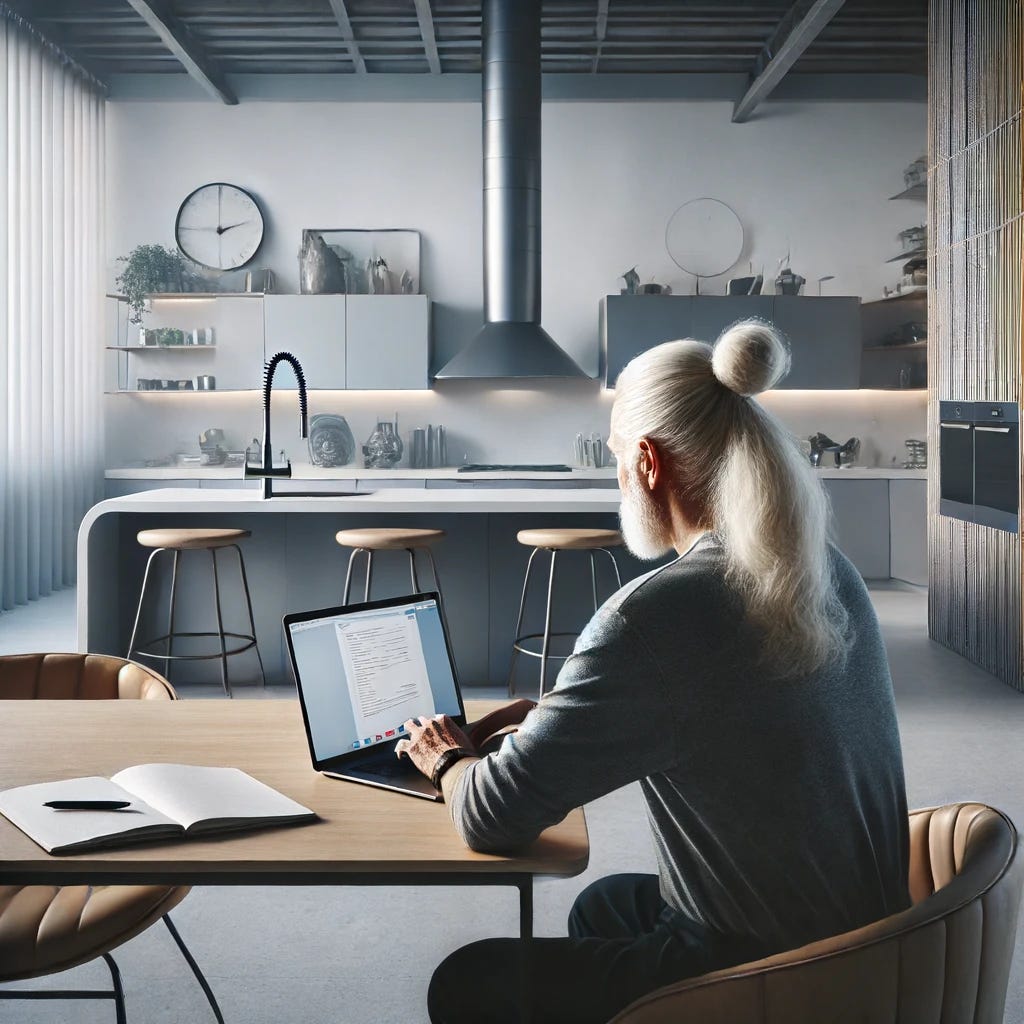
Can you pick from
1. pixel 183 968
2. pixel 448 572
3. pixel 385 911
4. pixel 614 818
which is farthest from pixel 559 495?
pixel 183 968

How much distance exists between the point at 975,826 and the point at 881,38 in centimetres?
703

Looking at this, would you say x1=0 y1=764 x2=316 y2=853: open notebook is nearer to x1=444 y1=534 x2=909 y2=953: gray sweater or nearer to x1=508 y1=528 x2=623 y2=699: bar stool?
x1=444 y1=534 x2=909 y2=953: gray sweater

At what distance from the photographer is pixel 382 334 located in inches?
295

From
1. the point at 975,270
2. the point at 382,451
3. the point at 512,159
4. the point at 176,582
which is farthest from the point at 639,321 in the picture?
the point at 176,582

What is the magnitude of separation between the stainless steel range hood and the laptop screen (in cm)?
541

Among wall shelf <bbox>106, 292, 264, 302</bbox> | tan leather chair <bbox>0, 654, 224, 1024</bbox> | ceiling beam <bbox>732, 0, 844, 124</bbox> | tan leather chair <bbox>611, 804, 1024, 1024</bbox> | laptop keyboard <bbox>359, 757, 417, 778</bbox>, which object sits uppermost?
ceiling beam <bbox>732, 0, 844, 124</bbox>

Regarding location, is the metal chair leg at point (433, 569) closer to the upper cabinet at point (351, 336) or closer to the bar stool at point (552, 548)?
the bar stool at point (552, 548)

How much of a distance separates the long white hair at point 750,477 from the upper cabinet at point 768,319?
20.3ft

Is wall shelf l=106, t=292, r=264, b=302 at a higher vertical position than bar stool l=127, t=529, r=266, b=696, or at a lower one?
higher

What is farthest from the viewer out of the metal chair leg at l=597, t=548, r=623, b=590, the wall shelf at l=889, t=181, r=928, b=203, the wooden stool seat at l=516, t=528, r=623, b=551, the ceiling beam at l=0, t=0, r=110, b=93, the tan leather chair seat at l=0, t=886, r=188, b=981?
the wall shelf at l=889, t=181, r=928, b=203

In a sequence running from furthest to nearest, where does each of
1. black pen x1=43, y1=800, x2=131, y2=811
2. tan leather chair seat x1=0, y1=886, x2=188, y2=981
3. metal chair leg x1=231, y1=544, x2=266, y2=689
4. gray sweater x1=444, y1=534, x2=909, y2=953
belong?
metal chair leg x1=231, y1=544, x2=266, y2=689 → tan leather chair seat x1=0, y1=886, x2=188, y2=981 → black pen x1=43, y1=800, x2=131, y2=811 → gray sweater x1=444, y1=534, x2=909, y2=953

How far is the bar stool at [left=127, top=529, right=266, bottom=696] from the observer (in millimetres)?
4254

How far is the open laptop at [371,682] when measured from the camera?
1.49 meters

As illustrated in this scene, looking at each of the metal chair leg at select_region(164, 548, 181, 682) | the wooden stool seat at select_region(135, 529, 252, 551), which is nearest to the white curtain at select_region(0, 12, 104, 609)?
the metal chair leg at select_region(164, 548, 181, 682)
